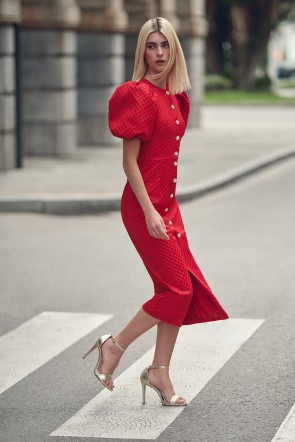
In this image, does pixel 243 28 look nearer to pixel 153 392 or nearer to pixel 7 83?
pixel 7 83

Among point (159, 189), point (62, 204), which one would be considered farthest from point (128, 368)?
point (62, 204)

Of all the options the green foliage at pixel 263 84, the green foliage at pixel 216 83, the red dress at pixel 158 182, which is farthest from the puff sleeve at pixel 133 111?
the green foliage at pixel 263 84

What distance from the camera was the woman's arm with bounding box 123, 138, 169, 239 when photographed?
5.93 metres

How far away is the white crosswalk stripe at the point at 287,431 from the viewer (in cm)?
559

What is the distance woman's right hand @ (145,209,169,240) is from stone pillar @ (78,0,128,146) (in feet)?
54.8

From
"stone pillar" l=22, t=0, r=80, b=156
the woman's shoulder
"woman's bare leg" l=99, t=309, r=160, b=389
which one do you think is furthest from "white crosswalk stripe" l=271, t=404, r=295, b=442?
"stone pillar" l=22, t=0, r=80, b=156

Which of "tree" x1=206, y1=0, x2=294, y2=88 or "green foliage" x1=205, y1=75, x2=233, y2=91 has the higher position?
"tree" x1=206, y1=0, x2=294, y2=88

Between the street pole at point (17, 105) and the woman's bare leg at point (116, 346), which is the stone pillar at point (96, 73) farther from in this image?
the woman's bare leg at point (116, 346)

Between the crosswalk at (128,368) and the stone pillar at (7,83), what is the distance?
924 cm

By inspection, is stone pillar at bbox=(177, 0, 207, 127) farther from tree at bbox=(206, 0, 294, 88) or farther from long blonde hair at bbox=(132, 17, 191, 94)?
tree at bbox=(206, 0, 294, 88)

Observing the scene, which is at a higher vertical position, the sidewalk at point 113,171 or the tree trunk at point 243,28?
the sidewalk at point 113,171

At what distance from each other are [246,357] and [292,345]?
42cm

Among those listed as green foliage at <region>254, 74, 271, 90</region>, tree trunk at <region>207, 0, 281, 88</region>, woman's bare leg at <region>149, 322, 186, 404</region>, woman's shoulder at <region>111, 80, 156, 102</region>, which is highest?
woman's shoulder at <region>111, 80, 156, 102</region>

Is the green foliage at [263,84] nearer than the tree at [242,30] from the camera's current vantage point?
No
